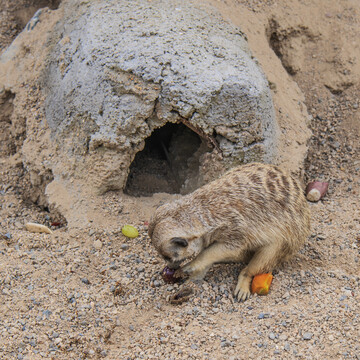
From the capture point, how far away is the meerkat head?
Answer: 3.14 meters

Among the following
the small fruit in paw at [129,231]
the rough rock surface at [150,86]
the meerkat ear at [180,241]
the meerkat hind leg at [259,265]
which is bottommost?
the meerkat hind leg at [259,265]

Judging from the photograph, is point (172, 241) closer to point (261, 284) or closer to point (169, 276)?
point (169, 276)

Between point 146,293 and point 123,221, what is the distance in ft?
2.26

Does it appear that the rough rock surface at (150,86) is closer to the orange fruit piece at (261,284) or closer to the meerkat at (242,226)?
the meerkat at (242,226)

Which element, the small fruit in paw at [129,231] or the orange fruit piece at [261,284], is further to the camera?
the small fruit in paw at [129,231]

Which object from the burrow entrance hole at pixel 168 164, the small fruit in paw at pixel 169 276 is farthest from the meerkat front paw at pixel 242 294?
the burrow entrance hole at pixel 168 164

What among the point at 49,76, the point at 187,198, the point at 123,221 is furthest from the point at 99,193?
the point at 49,76

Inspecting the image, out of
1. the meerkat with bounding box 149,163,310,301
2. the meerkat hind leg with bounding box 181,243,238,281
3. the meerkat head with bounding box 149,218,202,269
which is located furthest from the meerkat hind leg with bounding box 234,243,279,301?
the meerkat head with bounding box 149,218,202,269

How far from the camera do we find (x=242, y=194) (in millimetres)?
3453

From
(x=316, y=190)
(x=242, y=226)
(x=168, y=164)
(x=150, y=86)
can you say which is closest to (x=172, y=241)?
(x=242, y=226)

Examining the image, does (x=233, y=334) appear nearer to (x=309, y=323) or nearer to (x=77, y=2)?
(x=309, y=323)

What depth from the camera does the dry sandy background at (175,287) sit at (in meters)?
2.94

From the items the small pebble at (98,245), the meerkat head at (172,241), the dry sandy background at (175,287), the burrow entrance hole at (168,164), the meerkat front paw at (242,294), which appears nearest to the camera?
the dry sandy background at (175,287)

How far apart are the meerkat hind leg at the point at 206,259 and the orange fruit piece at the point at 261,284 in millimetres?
199
